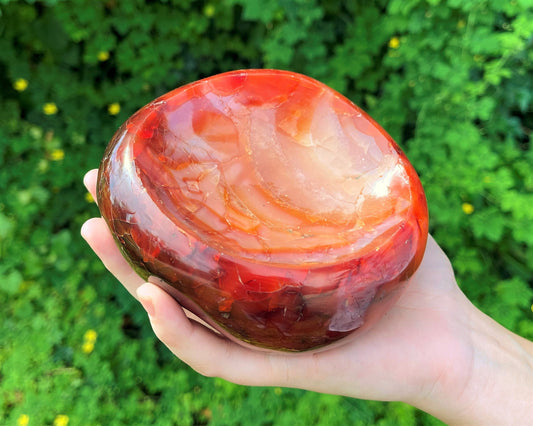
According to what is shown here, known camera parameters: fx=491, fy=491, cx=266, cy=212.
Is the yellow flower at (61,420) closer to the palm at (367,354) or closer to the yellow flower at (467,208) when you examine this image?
the palm at (367,354)

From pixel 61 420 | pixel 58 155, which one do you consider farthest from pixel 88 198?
pixel 61 420

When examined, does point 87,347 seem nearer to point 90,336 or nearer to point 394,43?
point 90,336

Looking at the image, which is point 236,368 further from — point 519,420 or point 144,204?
point 519,420

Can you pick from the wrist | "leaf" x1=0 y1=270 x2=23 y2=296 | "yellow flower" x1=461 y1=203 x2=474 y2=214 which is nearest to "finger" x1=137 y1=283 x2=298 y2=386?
the wrist

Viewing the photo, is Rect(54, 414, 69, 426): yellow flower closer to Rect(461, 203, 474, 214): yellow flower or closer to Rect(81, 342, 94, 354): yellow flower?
Rect(81, 342, 94, 354): yellow flower

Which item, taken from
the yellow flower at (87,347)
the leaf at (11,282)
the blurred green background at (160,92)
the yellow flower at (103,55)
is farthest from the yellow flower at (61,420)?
the yellow flower at (103,55)
